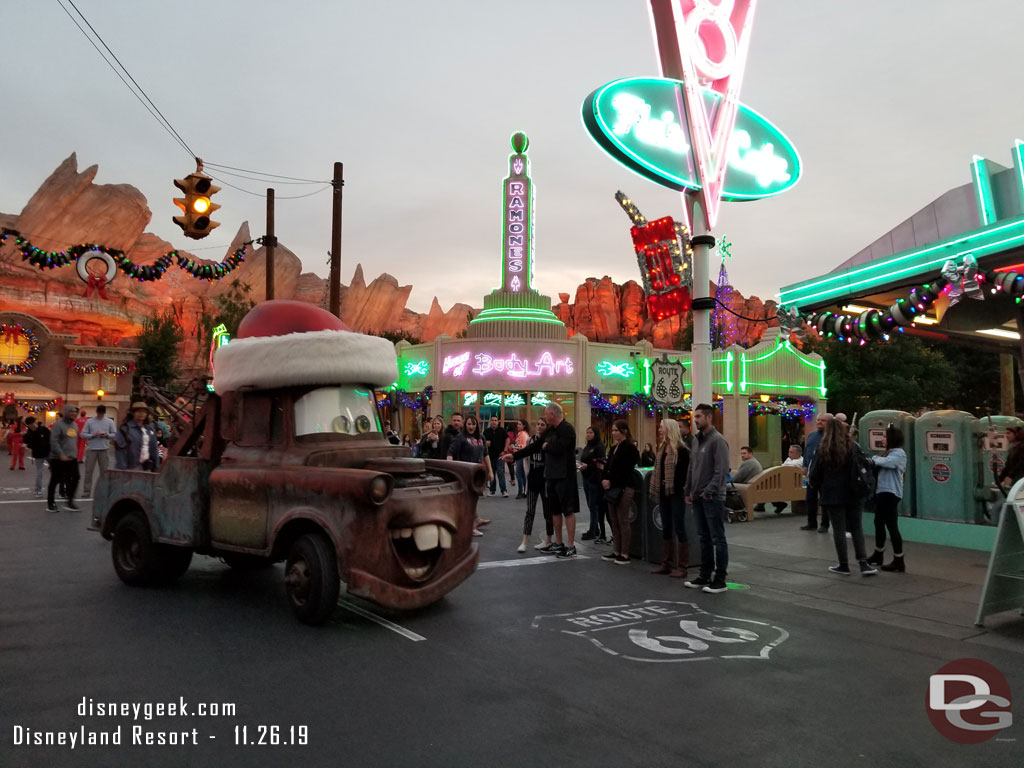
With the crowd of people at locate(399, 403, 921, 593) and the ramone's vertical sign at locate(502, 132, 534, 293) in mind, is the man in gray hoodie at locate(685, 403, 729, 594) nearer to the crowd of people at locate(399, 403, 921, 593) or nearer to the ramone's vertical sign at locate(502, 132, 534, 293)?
the crowd of people at locate(399, 403, 921, 593)

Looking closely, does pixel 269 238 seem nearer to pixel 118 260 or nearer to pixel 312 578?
pixel 118 260

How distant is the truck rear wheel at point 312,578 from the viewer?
5562mm

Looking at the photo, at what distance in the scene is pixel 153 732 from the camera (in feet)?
12.2

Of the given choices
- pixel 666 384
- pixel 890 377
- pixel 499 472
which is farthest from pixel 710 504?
pixel 890 377

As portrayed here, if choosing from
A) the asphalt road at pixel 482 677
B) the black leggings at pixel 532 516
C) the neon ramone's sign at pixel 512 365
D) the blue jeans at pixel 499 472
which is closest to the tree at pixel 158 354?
the neon ramone's sign at pixel 512 365

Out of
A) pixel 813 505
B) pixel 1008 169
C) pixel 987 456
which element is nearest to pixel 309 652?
pixel 813 505

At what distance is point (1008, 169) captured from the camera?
36.5ft

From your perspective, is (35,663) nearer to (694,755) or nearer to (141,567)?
(141,567)

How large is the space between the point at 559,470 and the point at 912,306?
619cm

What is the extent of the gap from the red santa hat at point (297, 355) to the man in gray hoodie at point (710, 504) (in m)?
3.37

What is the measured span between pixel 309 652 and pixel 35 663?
1754 millimetres

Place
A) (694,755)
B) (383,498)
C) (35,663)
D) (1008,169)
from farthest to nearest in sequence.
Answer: (1008,169) < (383,498) < (35,663) < (694,755)
